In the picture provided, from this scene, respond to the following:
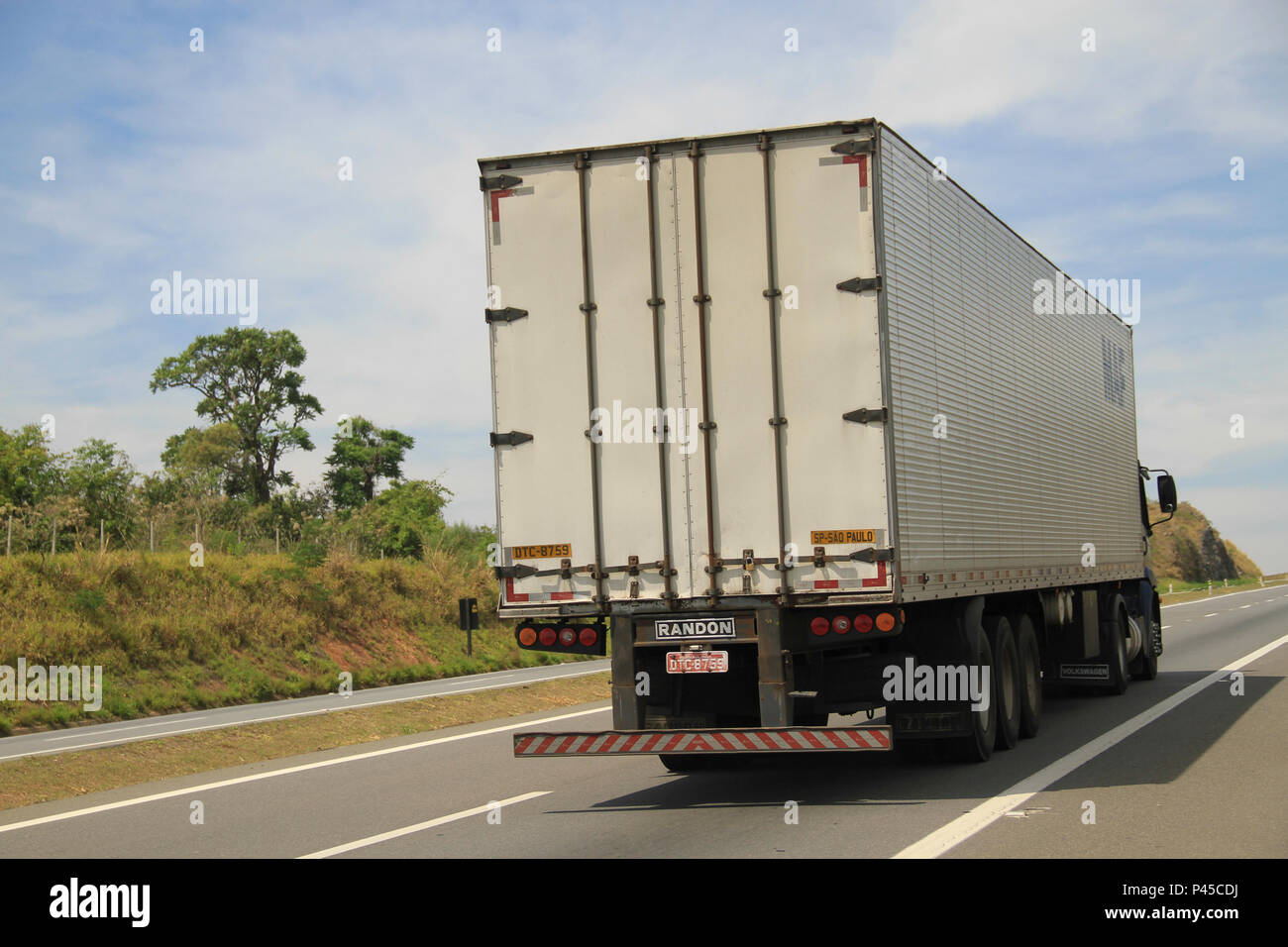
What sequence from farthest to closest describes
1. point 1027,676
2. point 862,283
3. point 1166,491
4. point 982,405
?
point 1166,491 → point 1027,676 → point 982,405 → point 862,283

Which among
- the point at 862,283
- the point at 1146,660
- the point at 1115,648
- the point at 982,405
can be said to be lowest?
the point at 1146,660

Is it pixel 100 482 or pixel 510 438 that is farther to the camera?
pixel 100 482

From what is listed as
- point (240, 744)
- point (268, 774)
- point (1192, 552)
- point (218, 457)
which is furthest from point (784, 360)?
point (1192, 552)

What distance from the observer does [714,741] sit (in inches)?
363

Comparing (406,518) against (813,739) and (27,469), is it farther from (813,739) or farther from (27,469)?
(813,739)

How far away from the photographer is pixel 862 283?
9359 mm

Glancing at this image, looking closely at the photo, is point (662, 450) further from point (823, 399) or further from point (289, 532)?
point (289, 532)

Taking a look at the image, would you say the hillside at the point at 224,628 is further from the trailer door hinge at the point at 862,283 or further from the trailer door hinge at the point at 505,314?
the trailer door hinge at the point at 862,283

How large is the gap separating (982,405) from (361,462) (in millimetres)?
59230

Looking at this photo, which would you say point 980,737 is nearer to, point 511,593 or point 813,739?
point 813,739

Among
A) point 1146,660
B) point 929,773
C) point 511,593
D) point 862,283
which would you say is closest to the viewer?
point 862,283

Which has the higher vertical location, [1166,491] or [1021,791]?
[1166,491]

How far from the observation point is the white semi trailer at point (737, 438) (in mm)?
9336

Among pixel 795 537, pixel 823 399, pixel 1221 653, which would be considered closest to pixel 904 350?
pixel 823 399
